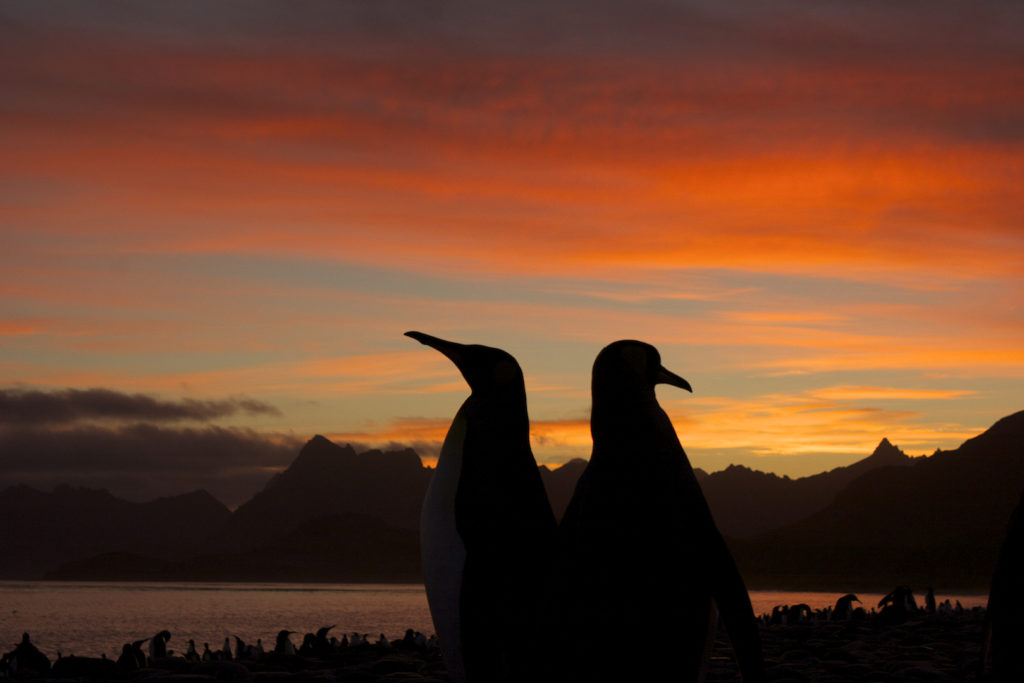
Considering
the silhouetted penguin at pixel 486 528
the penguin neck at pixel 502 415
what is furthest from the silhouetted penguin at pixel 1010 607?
the penguin neck at pixel 502 415

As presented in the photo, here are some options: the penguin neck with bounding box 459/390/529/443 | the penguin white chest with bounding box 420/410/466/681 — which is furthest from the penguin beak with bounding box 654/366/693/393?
the penguin white chest with bounding box 420/410/466/681

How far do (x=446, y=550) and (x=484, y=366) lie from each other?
4.78 feet

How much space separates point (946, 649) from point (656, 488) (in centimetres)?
778

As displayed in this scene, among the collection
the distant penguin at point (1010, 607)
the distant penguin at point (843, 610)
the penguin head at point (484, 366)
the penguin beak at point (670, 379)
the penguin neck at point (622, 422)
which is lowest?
the distant penguin at point (843, 610)

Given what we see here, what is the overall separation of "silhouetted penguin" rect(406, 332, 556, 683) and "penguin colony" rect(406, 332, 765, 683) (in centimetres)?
1

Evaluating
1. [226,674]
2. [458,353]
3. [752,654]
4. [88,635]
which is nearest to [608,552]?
[752,654]

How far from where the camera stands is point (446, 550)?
7.76 metres

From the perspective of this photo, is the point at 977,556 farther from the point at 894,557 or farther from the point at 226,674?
the point at 226,674

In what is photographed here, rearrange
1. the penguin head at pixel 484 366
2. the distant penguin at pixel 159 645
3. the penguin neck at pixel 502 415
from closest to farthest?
the penguin neck at pixel 502 415
the penguin head at pixel 484 366
the distant penguin at pixel 159 645

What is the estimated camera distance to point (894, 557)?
198 metres

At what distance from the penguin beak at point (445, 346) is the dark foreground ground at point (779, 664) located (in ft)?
10.2

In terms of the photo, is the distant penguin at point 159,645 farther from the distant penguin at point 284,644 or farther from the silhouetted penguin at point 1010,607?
the silhouetted penguin at point 1010,607

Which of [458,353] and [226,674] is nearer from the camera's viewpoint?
[458,353]

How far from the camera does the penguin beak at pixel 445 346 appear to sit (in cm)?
820
